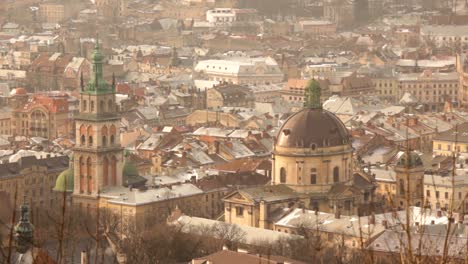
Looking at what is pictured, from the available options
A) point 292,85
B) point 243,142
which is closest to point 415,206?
point 243,142

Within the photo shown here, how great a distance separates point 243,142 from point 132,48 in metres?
69.1

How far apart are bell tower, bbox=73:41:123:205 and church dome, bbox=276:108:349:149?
718cm

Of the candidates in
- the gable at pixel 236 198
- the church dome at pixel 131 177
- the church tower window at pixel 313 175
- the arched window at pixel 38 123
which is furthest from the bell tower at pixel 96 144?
the arched window at pixel 38 123

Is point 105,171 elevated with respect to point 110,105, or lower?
lower

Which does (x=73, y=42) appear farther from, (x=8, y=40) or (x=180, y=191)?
(x=180, y=191)

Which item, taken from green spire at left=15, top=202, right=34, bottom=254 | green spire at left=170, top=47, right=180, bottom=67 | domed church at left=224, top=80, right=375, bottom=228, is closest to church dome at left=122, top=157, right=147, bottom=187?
domed church at left=224, top=80, right=375, bottom=228

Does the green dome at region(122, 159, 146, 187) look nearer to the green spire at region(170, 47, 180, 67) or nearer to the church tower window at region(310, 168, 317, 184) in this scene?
the church tower window at region(310, 168, 317, 184)

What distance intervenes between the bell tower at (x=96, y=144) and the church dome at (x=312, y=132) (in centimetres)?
718

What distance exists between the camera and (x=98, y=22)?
183625 mm

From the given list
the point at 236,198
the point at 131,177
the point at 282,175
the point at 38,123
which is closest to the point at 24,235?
the point at 236,198

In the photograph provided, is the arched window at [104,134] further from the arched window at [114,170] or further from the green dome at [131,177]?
the green dome at [131,177]

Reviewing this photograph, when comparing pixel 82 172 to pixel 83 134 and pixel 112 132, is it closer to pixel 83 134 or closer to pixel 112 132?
pixel 83 134

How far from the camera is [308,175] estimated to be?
6544 centimetres

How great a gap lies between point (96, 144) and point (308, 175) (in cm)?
912
